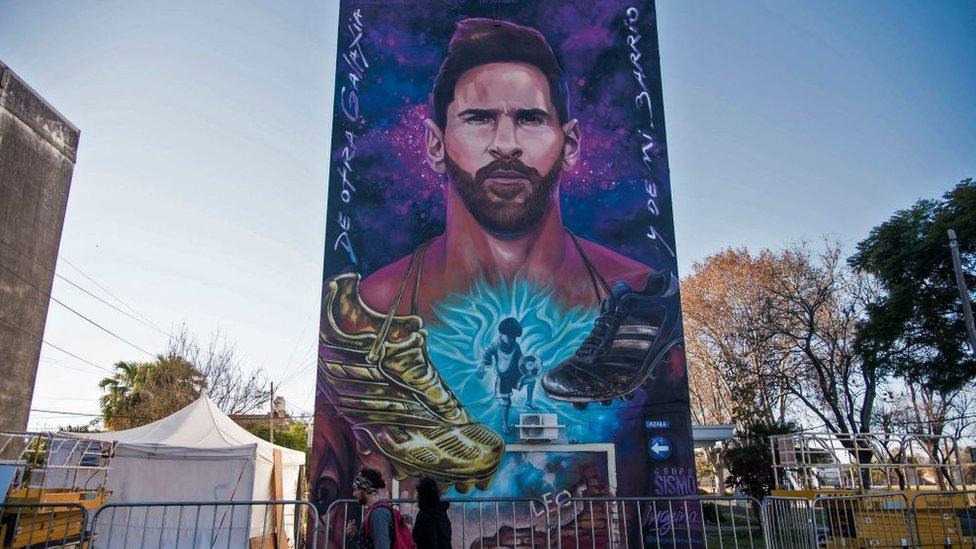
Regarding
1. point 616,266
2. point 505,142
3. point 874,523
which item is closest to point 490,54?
point 505,142

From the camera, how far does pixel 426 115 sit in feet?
50.3

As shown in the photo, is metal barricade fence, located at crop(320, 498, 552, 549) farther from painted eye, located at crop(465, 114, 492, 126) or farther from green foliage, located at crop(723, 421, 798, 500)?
green foliage, located at crop(723, 421, 798, 500)

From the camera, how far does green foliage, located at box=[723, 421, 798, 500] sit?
2209 centimetres

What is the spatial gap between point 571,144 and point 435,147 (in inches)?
122

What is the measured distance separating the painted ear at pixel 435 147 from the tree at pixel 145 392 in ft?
60.4

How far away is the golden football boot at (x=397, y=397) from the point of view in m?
13.0

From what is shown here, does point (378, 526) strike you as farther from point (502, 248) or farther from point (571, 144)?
point (571, 144)

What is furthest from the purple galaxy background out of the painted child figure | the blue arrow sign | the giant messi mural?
the blue arrow sign

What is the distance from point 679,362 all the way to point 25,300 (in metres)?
16.8

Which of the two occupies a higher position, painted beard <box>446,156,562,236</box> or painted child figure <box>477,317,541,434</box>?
painted beard <box>446,156,562,236</box>

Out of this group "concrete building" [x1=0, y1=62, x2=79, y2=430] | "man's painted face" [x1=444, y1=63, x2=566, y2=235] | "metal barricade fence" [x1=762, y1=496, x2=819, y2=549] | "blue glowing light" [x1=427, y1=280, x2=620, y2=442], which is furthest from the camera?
"concrete building" [x1=0, y1=62, x2=79, y2=430]

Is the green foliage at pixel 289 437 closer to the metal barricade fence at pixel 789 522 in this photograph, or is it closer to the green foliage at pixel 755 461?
the green foliage at pixel 755 461
